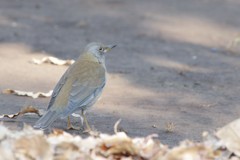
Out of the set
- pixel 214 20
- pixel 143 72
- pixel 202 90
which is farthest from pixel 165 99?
pixel 214 20


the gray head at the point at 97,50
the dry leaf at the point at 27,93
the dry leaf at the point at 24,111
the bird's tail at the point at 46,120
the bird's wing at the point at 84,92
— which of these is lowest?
the dry leaf at the point at 27,93

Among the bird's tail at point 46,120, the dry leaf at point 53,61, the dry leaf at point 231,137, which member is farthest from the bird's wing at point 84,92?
the dry leaf at point 53,61

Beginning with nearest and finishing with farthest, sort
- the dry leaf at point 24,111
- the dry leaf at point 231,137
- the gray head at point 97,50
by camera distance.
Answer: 1. the dry leaf at point 231,137
2. the dry leaf at point 24,111
3. the gray head at point 97,50

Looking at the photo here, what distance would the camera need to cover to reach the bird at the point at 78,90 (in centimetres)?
806

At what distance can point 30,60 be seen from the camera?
40.8 ft

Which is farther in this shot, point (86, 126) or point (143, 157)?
point (86, 126)

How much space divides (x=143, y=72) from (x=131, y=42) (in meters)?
2.56

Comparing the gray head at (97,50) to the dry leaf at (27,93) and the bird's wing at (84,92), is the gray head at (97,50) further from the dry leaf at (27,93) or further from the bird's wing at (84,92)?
the dry leaf at (27,93)

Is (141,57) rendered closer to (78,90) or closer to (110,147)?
(78,90)

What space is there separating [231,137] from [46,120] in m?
2.04

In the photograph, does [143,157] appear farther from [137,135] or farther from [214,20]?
[214,20]

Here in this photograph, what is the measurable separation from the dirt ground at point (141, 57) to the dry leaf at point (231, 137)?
1.27 metres

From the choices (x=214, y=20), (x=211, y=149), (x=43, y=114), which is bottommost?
(x=214, y=20)

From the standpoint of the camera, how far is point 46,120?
7887 mm
